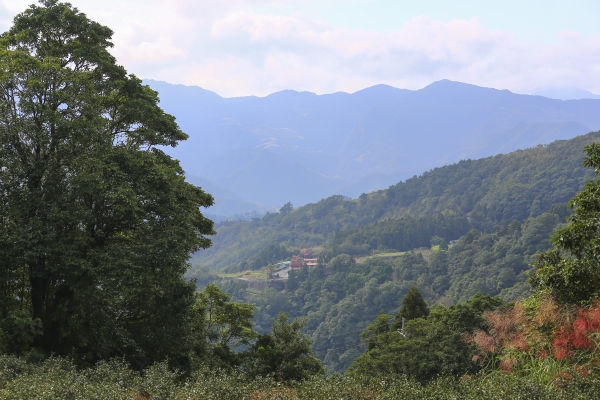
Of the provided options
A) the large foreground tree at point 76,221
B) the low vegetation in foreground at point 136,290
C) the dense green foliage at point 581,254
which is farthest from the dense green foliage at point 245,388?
the large foreground tree at point 76,221

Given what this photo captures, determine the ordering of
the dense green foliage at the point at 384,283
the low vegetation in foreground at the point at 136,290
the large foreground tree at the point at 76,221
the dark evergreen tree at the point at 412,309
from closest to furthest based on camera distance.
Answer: the low vegetation in foreground at the point at 136,290
the large foreground tree at the point at 76,221
the dark evergreen tree at the point at 412,309
the dense green foliage at the point at 384,283

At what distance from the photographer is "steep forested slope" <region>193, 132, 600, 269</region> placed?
279 feet

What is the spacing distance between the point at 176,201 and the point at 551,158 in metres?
93.9

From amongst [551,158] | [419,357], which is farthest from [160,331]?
[551,158]

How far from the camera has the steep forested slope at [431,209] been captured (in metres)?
85.0

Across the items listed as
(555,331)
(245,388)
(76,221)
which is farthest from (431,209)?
(245,388)

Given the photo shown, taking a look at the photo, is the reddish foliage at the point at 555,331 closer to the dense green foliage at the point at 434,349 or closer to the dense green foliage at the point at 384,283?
the dense green foliage at the point at 434,349

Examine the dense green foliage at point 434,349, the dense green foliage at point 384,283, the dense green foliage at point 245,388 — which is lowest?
the dense green foliage at point 384,283

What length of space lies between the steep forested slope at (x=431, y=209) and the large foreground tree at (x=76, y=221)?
Answer: 73.2 meters

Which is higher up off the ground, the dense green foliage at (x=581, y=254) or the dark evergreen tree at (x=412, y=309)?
the dense green foliage at (x=581, y=254)

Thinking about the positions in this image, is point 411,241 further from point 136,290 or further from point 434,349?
point 136,290

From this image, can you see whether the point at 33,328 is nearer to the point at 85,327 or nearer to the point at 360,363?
the point at 85,327

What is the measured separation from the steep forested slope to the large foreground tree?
7317 centimetres

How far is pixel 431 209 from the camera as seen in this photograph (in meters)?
101
